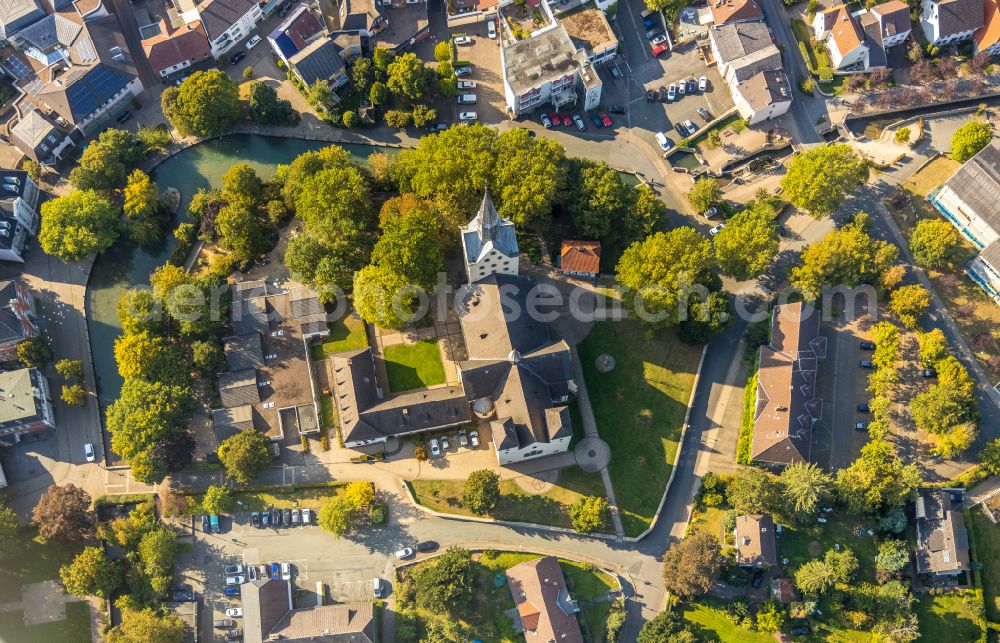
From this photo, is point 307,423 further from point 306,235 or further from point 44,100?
point 44,100

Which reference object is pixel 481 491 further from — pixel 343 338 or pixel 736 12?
pixel 736 12

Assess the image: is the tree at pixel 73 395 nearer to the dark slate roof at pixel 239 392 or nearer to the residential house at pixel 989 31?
the dark slate roof at pixel 239 392

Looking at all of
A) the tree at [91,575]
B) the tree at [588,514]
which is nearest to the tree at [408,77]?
the tree at [588,514]

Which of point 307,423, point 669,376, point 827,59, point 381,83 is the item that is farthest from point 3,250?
point 827,59

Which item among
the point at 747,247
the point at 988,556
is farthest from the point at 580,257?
the point at 988,556

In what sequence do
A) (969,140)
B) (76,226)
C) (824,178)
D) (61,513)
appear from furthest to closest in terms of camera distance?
(969,140) < (76,226) < (824,178) < (61,513)

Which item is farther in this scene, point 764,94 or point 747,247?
point 764,94

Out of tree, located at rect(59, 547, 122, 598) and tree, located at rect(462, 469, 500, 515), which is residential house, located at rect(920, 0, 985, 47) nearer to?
tree, located at rect(462, 469, 500, 515)
